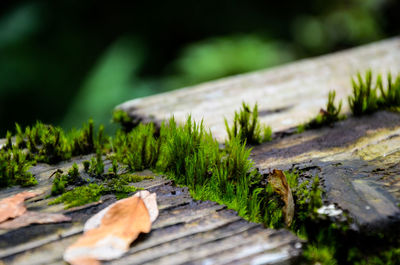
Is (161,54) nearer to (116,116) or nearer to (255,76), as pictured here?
(255,76)

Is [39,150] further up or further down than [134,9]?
further down

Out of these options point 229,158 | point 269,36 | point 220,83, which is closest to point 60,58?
point 269,36

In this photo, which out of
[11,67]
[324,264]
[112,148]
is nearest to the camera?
[324,264]

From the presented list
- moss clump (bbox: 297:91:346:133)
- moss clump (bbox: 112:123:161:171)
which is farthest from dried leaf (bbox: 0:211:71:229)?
moss clump (bbox: 297:91:346:133)

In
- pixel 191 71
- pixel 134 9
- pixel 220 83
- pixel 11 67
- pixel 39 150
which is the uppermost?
pixel 134 9

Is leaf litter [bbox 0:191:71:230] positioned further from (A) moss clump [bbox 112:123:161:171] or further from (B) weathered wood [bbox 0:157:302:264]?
(A) moss clump [bbox 112:123:161:171]

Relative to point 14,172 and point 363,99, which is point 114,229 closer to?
point 14,172
